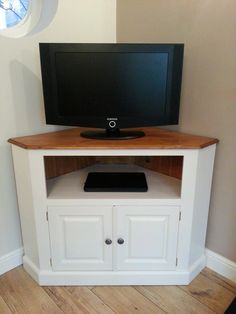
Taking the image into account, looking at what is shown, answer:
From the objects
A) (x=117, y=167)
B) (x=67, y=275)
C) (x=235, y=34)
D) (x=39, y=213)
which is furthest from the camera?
(x=117, y=167)

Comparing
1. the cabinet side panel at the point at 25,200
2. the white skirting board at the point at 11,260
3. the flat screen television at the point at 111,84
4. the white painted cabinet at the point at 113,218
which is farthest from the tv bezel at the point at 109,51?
the white skirting board at the point at 11,260

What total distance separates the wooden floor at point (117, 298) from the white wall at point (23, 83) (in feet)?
0.93

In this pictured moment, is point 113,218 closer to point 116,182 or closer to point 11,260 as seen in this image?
point 116,182

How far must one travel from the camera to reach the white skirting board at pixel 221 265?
1535 millimetres

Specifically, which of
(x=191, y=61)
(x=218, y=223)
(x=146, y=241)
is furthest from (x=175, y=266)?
(x=191, y=61)

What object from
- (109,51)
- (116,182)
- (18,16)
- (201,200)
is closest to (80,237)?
(116,182)

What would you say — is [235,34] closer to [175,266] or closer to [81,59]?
[81,59]

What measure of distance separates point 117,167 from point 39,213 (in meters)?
0.61

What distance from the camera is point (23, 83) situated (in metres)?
1.46

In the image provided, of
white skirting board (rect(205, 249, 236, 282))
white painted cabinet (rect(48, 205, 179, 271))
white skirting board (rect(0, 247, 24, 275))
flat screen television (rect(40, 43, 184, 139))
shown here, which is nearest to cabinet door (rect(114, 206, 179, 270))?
white painted cabinet (rect(48, 205, 179, 271))

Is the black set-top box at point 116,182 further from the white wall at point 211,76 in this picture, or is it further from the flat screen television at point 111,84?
the white wall at point 211,76

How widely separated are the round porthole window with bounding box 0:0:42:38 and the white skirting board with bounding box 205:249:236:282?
1.72 metres

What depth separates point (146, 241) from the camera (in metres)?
1.45

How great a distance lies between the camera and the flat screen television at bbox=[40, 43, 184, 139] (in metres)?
1.35
